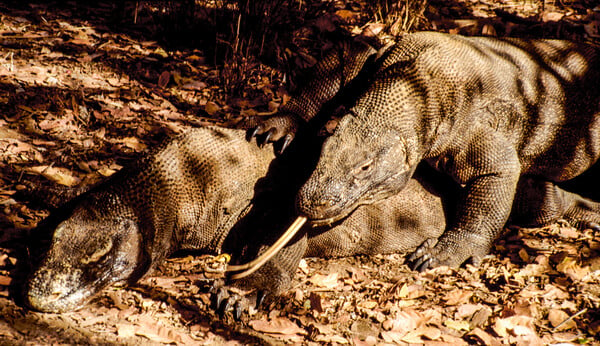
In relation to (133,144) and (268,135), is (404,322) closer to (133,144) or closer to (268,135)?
(268,135)

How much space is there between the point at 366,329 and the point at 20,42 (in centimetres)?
480

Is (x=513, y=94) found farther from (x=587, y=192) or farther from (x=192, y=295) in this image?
(x=192, y=295)

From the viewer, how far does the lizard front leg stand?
394 centimetres

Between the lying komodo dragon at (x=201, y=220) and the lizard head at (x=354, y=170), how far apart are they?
623 mm

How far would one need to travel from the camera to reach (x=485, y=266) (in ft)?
13.3

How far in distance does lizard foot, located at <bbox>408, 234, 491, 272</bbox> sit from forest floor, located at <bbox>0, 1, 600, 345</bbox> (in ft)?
0.23

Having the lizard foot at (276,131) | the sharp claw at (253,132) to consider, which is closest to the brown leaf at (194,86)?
the lizard foot at (276,131)

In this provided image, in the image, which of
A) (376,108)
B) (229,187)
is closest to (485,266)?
(376,108)

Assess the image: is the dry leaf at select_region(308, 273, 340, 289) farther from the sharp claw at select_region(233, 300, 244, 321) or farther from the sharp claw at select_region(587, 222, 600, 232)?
the sharp claw at select_region(587, 222, 600, 232)

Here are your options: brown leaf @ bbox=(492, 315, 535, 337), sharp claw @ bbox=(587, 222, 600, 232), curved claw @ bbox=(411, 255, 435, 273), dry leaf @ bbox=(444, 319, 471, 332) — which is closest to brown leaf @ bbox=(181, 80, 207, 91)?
curved claw @ bbox=(411, 255, 435, 273)

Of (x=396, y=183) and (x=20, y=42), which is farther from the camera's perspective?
(x=20, y=42)

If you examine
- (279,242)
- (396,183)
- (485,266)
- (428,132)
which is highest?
(428,132)

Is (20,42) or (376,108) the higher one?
(376,108)

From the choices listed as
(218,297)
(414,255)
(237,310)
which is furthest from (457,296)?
(218,297)
